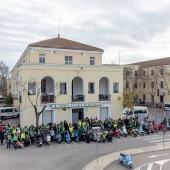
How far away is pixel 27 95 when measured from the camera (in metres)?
28.3

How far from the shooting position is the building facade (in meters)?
56.4

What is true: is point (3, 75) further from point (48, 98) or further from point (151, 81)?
point (48, 98)

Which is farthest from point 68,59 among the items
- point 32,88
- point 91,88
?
point 32,88

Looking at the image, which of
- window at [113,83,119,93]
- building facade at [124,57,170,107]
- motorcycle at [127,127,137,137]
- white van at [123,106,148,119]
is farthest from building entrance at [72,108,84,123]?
building facade at [124,57,170,107]

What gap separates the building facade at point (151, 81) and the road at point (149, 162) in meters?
38.0

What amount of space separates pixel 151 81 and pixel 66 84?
35429 millimetres

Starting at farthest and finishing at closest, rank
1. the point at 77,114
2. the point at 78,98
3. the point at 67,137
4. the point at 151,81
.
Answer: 1. the point at 151,81
2. the point at 78,98
3. the point at 77,114
4. the point at 67,137

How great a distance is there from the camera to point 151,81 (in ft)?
198

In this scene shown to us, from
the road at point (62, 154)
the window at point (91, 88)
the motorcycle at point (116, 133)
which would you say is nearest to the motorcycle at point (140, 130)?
the road at point (62, 154)

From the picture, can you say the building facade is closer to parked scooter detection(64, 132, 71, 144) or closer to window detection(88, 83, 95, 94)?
window detection(88, 83, 95, 94)

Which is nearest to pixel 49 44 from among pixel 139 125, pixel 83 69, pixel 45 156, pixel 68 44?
pixel 68 44

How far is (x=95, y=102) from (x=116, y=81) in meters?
4.28

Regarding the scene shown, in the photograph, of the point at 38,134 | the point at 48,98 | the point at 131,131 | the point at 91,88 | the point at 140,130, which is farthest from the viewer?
the point at 91,88

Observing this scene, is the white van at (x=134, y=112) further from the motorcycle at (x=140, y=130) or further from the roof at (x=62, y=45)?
the roof at (x=62, y=45)
